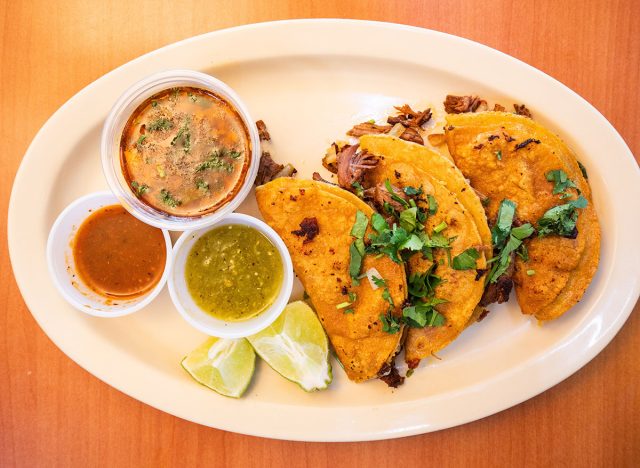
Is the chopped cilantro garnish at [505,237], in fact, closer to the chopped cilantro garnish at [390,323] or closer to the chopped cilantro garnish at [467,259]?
the chopped cilantro garnish at [467,259]

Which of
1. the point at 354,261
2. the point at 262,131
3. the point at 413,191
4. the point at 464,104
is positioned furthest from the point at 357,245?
the point at 464,104

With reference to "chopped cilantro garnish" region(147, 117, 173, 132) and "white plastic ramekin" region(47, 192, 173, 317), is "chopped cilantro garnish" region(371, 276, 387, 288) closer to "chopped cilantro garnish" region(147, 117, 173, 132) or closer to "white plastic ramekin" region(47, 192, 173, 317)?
"white plastic ramekin" region(47, 192, 173, 317)

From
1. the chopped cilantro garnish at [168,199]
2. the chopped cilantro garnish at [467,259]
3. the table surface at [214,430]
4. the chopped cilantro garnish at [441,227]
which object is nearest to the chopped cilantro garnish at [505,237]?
the chopped cilantro garnish at [467,259]

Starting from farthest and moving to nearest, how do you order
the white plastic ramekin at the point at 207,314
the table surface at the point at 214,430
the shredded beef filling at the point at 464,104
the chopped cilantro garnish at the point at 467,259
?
the table surface at the point at 214,430 < the shredded beef filling at the point at 464,104 < the white plastic ramekin at the point at 207,314 < the chopped cilantro garnish at the point at 467,259

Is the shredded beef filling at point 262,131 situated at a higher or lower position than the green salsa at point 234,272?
higher

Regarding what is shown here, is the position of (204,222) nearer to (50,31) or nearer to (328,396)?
(328,396)

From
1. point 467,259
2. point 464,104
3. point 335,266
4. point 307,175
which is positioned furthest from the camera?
point 307,175

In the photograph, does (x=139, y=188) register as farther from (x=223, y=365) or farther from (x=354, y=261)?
(x=354, y=261)
